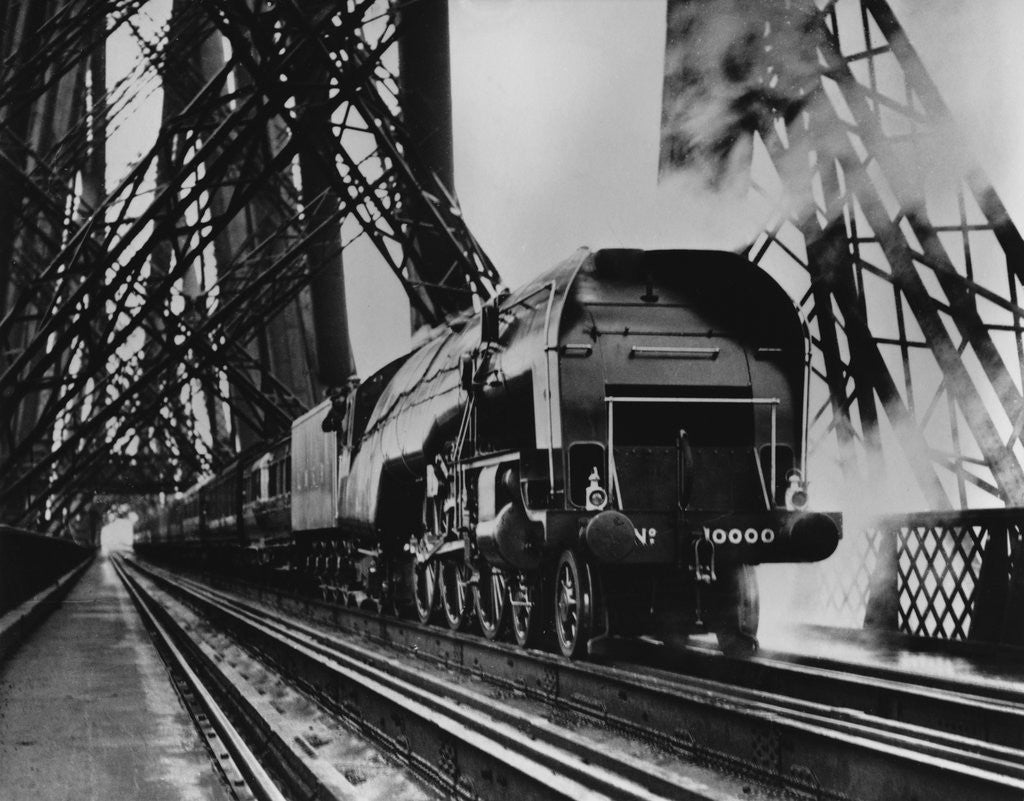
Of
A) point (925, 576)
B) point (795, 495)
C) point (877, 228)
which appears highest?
point (877, 228)

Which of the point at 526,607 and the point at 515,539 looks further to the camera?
the point at 526,607

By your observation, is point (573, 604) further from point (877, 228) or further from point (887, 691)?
point (877, 228)

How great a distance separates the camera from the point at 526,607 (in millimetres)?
9102

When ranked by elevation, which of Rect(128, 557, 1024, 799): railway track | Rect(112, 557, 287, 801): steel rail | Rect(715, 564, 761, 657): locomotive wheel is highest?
Rect(715, 564, 761, 657): locomotive wheel

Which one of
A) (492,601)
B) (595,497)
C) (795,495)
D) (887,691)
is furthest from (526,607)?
(887,691)

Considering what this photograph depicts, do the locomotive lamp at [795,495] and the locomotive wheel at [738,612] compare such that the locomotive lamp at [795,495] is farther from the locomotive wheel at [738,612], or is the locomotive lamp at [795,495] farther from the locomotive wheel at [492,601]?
the locomotive wheel at [492,601]

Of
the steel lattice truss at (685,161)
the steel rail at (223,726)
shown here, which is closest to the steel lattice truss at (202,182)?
the steel lattice truss at (685,161)

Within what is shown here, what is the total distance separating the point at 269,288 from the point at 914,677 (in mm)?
16072

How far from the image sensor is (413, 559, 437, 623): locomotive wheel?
450 inches

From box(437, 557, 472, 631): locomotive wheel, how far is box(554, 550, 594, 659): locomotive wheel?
1.90m

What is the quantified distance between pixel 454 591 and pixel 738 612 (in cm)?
340

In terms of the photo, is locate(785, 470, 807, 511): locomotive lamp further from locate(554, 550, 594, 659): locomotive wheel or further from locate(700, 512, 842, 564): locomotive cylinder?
locate(554, 550, 594, 659): locomotive wheel

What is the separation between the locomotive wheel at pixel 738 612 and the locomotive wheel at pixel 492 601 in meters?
1.84

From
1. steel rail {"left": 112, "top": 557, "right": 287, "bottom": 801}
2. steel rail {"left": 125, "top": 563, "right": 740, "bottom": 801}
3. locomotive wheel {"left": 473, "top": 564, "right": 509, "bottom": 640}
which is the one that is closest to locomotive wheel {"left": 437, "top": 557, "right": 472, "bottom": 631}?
locomotive wheel {"left": 473, "top": 564, "right": 509, "bottom": 640}
